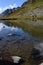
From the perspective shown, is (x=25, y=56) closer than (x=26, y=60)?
No

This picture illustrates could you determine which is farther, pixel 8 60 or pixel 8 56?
pixel 8 56

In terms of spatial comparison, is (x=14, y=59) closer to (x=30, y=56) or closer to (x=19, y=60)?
(x=19, y=60)

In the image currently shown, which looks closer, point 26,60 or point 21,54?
point 26,60

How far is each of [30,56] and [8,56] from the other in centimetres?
256

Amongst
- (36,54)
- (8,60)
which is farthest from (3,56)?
(36,54)

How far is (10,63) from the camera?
2136 centimetres

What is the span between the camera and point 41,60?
22.5 meters

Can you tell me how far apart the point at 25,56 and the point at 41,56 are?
72.8 inches

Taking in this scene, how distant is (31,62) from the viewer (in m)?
21.9

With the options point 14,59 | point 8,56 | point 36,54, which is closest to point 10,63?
point 14,59

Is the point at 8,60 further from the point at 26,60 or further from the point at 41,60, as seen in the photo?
the point at 41,60

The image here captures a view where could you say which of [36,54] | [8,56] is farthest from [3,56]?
[36,54]

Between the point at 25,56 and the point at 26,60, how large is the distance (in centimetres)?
159

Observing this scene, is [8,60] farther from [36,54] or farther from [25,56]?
[36,54]
